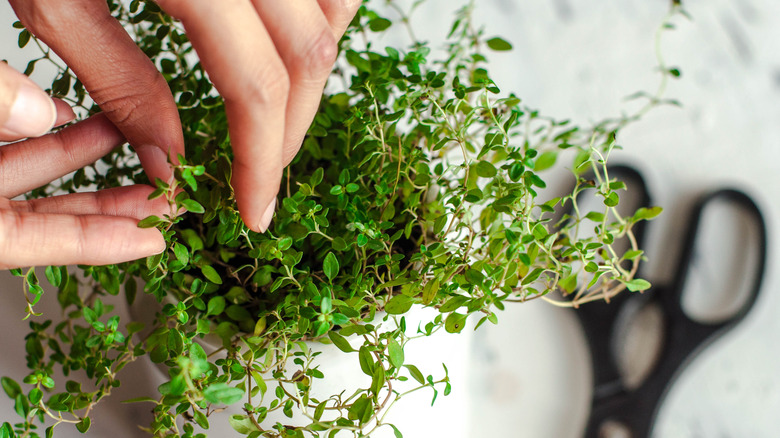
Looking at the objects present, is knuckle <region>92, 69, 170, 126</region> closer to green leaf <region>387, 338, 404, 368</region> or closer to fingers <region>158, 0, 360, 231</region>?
fingers <region>158, 0, 360, 231</region>

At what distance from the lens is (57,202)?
48 cm

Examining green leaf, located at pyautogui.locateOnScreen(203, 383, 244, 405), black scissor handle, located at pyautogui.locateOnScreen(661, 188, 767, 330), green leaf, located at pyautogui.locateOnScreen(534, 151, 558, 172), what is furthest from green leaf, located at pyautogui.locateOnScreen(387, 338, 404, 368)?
black scissor handle, located at pyautogui.locateOnScreen(661, 188, 767, 330)

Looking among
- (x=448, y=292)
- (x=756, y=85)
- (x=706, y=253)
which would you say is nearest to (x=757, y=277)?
(x=706, y=253)

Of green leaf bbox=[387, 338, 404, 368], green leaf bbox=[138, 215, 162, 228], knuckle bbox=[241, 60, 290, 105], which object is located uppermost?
knuckle bbox=[241, 60, 290, 105]

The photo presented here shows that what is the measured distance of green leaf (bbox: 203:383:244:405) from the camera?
353mm

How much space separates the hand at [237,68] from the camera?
38 cm

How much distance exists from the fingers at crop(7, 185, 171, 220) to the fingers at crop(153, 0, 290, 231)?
12 cm

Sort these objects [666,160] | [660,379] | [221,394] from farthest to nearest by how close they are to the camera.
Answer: [666,160], [660,379], [221,394]

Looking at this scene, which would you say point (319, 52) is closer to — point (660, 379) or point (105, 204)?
point (105, 204)

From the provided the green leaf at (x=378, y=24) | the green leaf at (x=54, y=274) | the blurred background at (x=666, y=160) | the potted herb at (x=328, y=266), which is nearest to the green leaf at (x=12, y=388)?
the potted herb at (x=328, y=266)

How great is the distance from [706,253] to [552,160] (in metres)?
0.52

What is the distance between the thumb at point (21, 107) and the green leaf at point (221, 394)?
0.22 meters

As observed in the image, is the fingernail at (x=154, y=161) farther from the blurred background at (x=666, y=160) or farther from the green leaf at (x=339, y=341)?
the blurred background at (x=666, y=160)

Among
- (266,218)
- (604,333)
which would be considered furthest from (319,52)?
(604,333)
